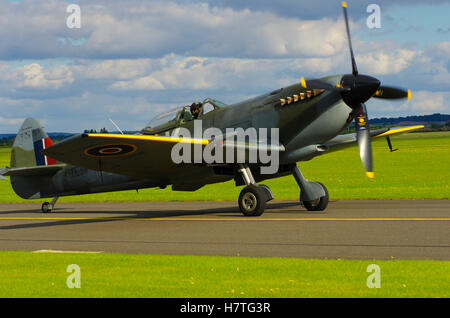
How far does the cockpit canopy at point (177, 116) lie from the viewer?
15797 mm

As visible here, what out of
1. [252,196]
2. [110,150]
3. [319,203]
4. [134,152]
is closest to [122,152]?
[134,152]

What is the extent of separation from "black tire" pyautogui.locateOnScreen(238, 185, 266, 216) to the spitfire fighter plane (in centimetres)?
2

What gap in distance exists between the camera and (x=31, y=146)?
18.9m

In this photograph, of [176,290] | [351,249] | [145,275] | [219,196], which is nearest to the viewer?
[176,290]

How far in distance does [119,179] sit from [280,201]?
5935 mm

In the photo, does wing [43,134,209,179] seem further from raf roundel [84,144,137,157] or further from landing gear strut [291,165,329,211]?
landing gear strut [291,165,329,211]

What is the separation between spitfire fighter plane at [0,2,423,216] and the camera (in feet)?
44.0

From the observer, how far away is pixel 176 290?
20.9 feet

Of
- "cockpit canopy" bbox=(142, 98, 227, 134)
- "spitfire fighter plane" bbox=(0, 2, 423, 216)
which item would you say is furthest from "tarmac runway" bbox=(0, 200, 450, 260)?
"cockpit canopy" bbox=(142, 98, 227, 134)

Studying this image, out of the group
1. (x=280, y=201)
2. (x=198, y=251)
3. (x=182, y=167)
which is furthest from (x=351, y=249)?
(x=280, y=201)

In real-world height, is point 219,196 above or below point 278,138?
below

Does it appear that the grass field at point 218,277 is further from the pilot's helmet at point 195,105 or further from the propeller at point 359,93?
the pilot's helmet at point 195,105
